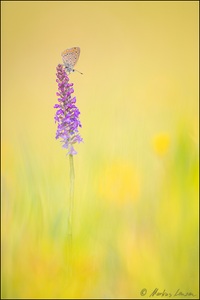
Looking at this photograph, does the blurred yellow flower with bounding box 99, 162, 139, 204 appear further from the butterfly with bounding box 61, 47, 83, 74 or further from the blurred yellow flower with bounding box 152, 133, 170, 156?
the butterfly with bounding box 61, 47, 83, 74

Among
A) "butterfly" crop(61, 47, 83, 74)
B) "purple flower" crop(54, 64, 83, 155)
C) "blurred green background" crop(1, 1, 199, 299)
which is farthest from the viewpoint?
"blurred green background" crop(1, 1, 199, 299)

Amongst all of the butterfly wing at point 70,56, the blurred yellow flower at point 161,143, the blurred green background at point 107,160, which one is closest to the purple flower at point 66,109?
the butterfly wing at point 70,56

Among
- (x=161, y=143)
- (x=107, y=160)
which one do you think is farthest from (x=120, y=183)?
(x=161, y=143)

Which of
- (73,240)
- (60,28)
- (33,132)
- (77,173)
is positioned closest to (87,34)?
(60,28)

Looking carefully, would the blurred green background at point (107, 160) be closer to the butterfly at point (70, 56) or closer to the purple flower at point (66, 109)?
the butterfly at point (70, 56)

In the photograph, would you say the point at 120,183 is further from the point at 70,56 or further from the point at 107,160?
the point at 70,56

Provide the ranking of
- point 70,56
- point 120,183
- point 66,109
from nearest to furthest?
point 66,109
point 70,56
point 120,183

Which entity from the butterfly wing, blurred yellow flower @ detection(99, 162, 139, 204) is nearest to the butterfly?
the butterfly wing
